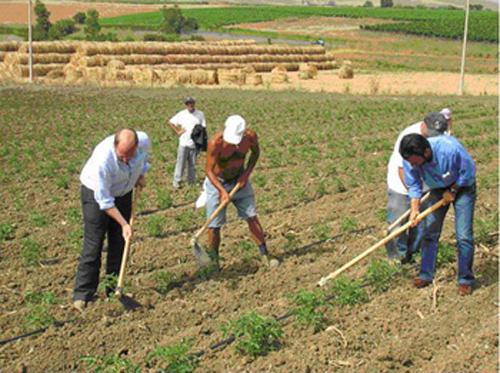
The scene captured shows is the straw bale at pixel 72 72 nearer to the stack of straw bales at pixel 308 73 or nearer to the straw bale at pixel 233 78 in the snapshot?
the straw bale at pixel 233 78

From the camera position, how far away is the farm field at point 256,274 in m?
6.07

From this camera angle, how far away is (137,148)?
6945 millimetres

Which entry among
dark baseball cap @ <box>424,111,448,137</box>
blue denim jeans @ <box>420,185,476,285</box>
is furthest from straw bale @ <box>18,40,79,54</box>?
blue denim jeans @ <box>420,185,476,285</box>

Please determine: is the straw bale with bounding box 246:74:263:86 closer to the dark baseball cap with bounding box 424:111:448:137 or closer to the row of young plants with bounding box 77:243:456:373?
the dark baseball cap with bounding box 424:111:448:137

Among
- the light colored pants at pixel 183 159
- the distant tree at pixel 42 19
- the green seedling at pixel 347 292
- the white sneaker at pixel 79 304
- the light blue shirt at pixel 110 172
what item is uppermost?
the distant tree at pixel 42 19

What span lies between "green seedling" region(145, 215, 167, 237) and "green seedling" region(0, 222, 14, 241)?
181 cm

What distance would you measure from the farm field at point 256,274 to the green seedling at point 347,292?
56 mm

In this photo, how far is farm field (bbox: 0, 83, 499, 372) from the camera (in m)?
6.07

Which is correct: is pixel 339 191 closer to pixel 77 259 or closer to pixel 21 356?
pixel 77 259

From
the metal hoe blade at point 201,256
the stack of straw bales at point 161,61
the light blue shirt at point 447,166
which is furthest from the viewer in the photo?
the stack of straw bales at point 161,61

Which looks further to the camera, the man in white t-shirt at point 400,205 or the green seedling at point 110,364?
the man in white t-shirt at point 400,205

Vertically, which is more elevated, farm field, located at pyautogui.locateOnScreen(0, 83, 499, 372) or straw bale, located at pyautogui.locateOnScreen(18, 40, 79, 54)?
straw bale, located at pyautogui.locateOnScreen(18, 40, 79, 54)

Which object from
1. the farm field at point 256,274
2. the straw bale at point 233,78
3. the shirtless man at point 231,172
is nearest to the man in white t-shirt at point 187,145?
the farm field at point 256,274

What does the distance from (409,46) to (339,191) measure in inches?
2088
